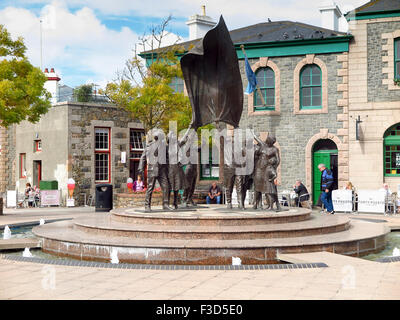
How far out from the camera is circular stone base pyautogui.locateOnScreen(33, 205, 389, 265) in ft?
28.8

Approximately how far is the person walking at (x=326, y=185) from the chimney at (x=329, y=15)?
10937mm

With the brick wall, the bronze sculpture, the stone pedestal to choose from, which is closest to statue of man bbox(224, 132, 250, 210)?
the bronze sculpture

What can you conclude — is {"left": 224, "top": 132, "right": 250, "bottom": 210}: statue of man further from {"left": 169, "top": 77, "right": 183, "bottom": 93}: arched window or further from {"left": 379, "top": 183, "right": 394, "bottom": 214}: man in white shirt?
{"left": 169, "top": 77, "right": 183, "bottom": 93}: arched window

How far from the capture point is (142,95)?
21094mm

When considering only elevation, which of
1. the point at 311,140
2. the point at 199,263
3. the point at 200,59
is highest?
the point at 200,59

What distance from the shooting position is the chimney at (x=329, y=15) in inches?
1011

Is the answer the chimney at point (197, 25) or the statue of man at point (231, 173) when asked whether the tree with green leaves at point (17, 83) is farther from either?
the chimney at point (197, 25)

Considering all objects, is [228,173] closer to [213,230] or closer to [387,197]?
[213,230]

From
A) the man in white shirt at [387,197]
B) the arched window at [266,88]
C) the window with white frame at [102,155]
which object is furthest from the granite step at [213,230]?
the window with white frame at [102,155]

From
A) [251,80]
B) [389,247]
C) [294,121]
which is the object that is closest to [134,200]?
[251,80]

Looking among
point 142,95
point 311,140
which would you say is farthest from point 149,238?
point 311,140

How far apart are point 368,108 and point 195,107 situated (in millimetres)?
10928

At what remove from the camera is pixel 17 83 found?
60.2 feet
